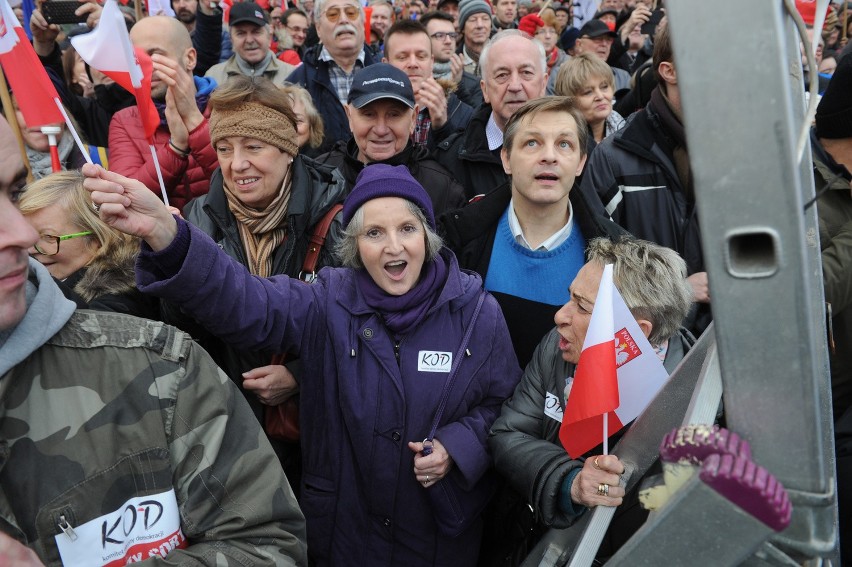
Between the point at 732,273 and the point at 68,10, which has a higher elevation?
the point at 68,10

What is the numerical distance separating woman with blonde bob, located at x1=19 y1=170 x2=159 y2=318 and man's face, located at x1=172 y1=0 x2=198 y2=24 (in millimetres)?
6157

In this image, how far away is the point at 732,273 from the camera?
29.1 inches

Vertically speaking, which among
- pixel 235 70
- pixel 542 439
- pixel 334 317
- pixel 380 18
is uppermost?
pixel 380 18

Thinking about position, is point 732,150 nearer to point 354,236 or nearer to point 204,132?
point 354,236

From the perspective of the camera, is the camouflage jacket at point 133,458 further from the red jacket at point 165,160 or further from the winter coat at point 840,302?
the red jacket at point 165,160

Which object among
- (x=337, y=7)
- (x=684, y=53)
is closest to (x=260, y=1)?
(x=337, y=7)

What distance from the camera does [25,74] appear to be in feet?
8.05

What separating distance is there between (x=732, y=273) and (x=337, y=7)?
206 inches

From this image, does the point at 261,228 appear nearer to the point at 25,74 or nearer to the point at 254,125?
the point at 254,125

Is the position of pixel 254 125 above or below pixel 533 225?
above

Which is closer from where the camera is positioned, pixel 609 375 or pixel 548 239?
pixel 609 375

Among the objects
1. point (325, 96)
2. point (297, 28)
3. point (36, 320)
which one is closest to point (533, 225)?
point (36, 320)

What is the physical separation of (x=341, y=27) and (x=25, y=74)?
130 inches

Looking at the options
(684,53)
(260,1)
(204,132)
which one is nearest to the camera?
(684,53)
